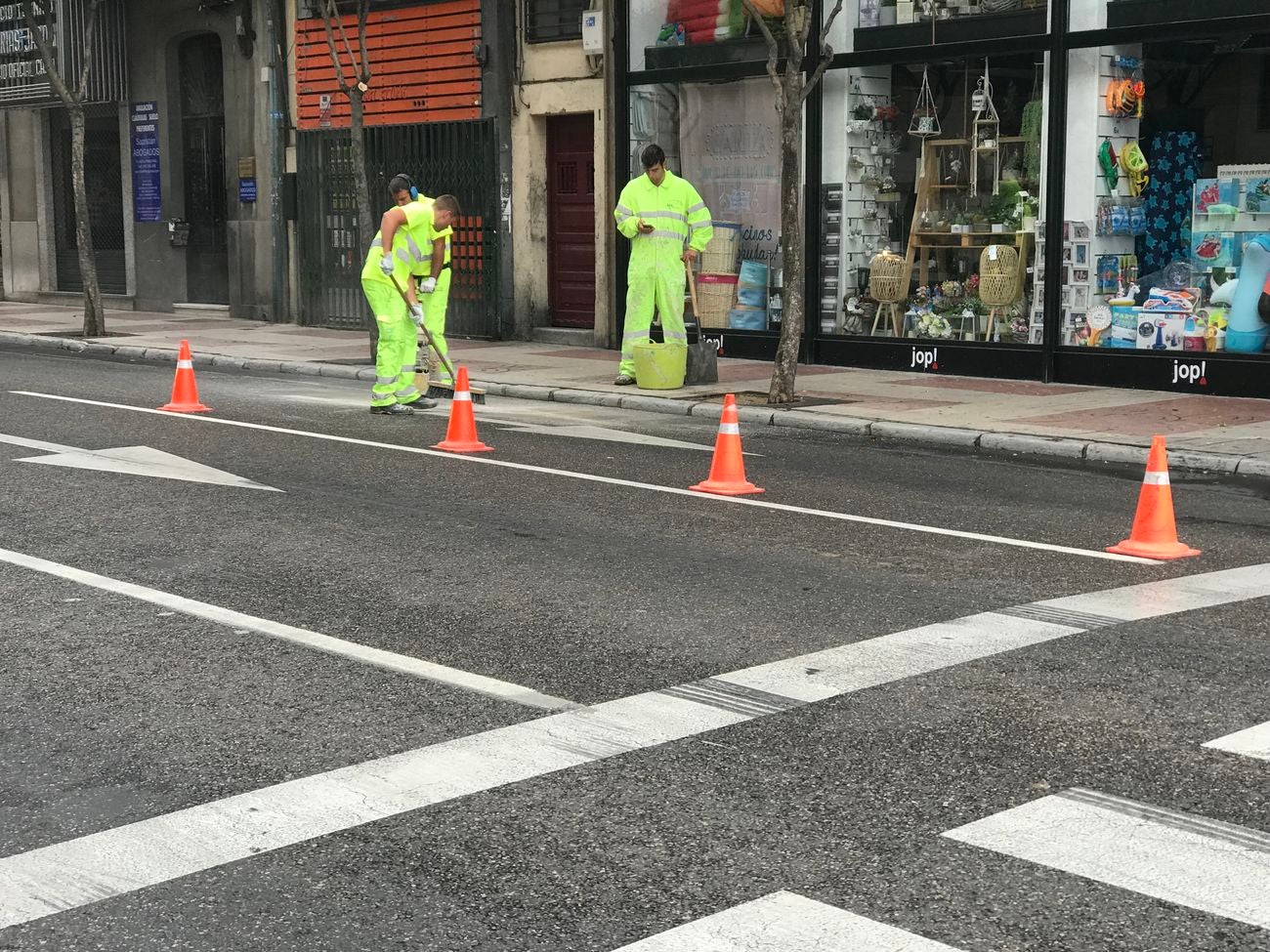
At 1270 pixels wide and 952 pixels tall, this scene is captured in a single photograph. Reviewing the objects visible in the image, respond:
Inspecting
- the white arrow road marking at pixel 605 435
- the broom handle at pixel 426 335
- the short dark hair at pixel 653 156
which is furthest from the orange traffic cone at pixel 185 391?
the short dark hair at pixel 653 156

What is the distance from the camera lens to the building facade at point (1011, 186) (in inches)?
607

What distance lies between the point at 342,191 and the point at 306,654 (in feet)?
61.1

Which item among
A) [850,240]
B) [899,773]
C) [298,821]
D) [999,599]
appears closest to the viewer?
[298,821]

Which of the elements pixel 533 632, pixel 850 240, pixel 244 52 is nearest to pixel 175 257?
pixel 244 52

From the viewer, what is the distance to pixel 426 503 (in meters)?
9.64

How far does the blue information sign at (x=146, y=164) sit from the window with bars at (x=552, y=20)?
8.25 m

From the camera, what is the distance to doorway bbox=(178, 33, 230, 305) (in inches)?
1044

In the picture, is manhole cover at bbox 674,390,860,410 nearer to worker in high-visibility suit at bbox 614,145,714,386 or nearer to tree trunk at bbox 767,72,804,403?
tree trunk at bbox 767,72,804,403

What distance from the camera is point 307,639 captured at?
21.4 feet

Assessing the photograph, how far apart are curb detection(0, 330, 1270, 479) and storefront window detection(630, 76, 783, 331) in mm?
3761

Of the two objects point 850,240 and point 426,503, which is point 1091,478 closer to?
point 426,503

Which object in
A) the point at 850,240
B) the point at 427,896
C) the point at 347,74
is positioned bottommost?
the point at 427,896

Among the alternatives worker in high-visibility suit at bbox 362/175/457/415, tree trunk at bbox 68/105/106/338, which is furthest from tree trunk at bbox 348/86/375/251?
worker in high-visibility suit at bbox 362/175/457/415

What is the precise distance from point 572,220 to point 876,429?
29.2 ft
